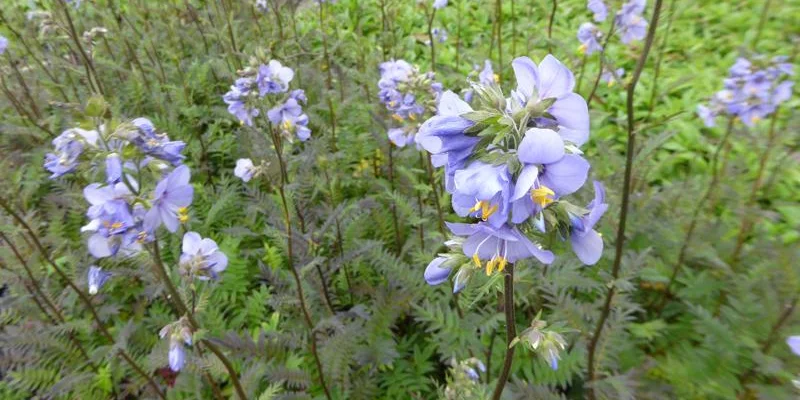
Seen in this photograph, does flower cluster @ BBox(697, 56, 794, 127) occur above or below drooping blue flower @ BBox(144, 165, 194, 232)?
below

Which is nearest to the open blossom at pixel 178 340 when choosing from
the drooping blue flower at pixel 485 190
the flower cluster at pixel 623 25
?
the drooping blue flower at pixel 485 190

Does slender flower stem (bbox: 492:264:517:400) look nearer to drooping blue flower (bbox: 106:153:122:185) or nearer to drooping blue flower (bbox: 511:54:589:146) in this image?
drooping blue flower (bbox: 511:54:589:146)

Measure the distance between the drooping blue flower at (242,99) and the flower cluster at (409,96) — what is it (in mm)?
667

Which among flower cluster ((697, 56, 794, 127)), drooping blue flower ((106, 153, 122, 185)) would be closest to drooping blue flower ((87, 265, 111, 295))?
drooping blue flower ((106, 153, 122, 185))

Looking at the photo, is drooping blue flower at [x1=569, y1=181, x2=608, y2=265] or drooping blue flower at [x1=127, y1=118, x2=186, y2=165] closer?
drooping blue flower at [x1=569, y1=181, x2=608, y2=265]

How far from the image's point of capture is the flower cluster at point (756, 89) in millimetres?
2951

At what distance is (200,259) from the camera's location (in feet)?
6.29

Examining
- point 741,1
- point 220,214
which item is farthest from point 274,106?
Answer: point 741,1

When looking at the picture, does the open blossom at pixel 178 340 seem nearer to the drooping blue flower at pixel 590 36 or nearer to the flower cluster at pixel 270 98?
the flower cluster at pixel 270 98

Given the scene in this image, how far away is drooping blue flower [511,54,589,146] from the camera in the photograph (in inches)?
40.2

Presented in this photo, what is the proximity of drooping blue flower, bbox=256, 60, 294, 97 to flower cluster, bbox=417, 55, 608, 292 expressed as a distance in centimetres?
168

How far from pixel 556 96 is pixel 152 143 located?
123 cm

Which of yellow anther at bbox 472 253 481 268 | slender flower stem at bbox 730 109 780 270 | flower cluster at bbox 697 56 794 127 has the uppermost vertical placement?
yellow anther at bbox 472 253 481 268

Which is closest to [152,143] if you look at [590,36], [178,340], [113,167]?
[113,167]
